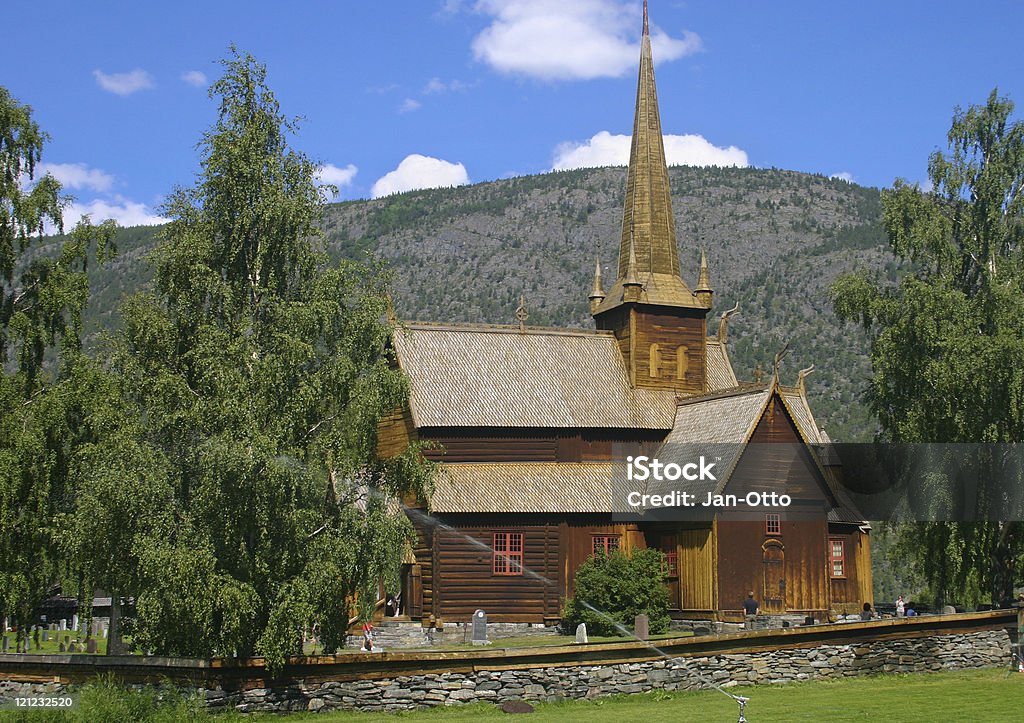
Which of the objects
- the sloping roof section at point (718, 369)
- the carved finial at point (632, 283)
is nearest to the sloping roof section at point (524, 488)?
the carved finial at point (632, 283)

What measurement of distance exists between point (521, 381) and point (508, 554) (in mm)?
7240

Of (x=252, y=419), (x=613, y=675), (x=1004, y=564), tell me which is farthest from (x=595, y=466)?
(x=252, y=419)

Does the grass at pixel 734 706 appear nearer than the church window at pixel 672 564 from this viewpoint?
Yes

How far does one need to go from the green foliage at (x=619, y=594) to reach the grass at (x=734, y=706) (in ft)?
37.7

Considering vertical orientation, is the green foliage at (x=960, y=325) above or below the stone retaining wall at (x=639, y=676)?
above

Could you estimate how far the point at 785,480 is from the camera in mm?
42062

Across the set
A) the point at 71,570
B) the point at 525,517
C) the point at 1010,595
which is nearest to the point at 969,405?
the point at 1010,595

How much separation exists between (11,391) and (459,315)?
526 ft

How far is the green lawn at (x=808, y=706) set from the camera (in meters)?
23.4

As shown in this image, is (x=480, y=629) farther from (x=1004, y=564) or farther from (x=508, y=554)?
(x=1004, y=564)

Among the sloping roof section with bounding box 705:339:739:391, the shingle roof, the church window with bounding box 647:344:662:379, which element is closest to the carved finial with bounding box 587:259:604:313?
the shingle roof

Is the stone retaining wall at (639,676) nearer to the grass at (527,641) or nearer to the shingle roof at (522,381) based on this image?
the grass at (527,641)

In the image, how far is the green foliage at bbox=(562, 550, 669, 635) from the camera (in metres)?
39.5

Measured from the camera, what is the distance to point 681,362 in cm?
4959
